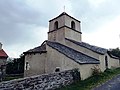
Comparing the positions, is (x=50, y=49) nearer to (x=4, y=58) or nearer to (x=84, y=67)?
(x=84, y=67)

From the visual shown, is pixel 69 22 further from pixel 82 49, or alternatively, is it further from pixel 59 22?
pixel 82 49

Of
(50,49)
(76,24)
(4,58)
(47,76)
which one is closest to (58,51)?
(50,49)

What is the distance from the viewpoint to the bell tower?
2462 cm

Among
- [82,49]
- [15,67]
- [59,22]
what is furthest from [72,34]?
[15,67]

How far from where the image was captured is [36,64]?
20.2m

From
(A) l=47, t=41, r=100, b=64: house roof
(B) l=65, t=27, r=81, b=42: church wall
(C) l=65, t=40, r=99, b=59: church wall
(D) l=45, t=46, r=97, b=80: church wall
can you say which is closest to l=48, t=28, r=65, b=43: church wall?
(B) l=65, t=27, r=81, b=42: church wall

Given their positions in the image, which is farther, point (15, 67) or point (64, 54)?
point (15, 67)

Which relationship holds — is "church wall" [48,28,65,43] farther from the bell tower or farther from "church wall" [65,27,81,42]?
"church wall" [65,27,81,42]

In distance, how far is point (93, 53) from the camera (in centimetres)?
2202

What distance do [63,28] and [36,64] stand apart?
288 inches

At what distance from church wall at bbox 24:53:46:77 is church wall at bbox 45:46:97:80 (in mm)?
620

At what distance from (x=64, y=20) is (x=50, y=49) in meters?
6.67

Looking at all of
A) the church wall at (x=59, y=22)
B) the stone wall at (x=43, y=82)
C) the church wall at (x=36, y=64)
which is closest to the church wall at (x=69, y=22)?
the church wall at (x=59, y=22)

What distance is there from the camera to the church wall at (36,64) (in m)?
19.9
